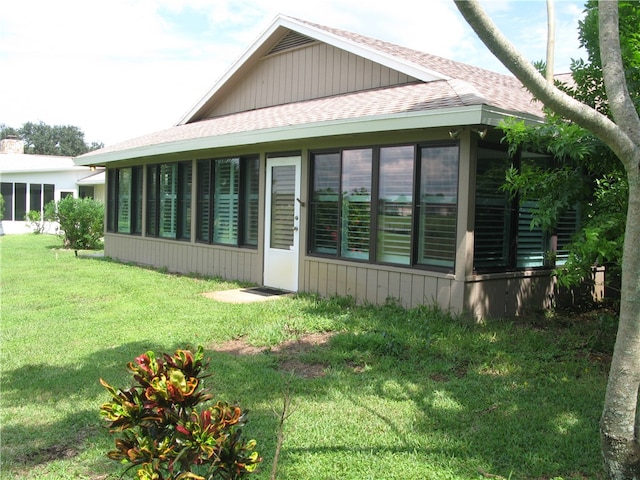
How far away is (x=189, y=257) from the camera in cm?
1198

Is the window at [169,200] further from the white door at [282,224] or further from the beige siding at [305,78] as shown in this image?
the white door at [282,224]

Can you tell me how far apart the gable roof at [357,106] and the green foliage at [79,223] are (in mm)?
5993

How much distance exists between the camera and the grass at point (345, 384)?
360cm

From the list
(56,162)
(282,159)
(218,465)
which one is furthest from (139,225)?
(56,162)

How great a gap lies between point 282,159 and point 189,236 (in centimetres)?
361

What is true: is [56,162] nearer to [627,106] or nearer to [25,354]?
[25,354]

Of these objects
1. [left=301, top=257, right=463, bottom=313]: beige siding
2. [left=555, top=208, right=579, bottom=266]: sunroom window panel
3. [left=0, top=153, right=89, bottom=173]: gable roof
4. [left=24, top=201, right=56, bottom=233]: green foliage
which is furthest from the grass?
[left=24, top=201, right=56, bottom=233]: green foliage

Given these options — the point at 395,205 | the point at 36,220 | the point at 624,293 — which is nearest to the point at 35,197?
the point at 36,220

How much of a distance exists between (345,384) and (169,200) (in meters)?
8.94

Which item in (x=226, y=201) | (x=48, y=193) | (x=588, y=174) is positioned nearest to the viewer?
(x=588, y=174)

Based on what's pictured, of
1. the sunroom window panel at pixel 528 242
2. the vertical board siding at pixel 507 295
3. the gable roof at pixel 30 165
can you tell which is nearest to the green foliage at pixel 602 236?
the vertical board siding at pixel 507 295

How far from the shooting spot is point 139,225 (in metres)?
14.2

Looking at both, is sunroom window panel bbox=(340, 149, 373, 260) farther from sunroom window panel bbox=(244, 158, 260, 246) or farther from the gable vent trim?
the gable vent trim

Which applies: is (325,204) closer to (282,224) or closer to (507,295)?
(282,224)
